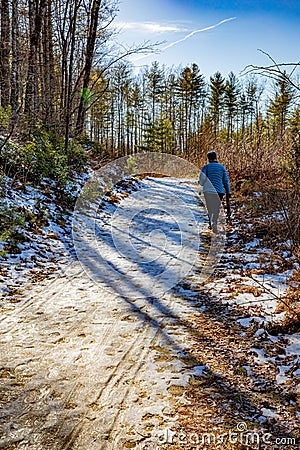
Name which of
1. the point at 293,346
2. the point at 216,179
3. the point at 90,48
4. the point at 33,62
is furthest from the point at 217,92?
the point at 293,346

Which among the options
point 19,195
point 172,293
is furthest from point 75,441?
point 19,195

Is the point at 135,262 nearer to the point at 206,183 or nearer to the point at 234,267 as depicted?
the point at 234,267

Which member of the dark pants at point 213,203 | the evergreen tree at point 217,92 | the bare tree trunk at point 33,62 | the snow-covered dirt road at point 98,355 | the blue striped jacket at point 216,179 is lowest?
the snow-covered dirt road at point 98,355

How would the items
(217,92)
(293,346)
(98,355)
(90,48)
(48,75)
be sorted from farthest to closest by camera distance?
(217,92), (90,48), (48,75), (293,346), (98,355)

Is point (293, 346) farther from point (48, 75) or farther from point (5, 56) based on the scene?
point (48, 75)

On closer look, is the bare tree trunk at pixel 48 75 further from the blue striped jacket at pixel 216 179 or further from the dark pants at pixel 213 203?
the dark pants at pixel 213 203

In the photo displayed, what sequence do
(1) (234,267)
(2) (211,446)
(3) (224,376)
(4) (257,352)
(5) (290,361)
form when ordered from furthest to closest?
(1) (234,267), (4) (257,352), (5) (290,361), (3) (224,376), (2) (211,446)

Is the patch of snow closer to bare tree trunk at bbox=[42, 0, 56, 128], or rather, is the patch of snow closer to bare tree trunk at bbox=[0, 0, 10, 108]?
bare tree trunk at bbox=[42, 0, 56, 128]

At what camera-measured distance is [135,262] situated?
22.6ft

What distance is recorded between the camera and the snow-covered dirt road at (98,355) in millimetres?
2594

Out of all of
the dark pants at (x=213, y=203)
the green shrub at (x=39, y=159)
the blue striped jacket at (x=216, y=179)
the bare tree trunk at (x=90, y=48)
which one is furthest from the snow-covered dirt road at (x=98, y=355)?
the bare tree trunk at (x=90, y=48)

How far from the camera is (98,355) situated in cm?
359

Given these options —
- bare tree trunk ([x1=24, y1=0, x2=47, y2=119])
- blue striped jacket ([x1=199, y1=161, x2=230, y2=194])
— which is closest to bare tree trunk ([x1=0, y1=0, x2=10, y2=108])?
bare tree trunk ([x1=24, y1=0, x2=47, y2=119])

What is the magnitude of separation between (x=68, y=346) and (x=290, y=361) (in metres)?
2.20
